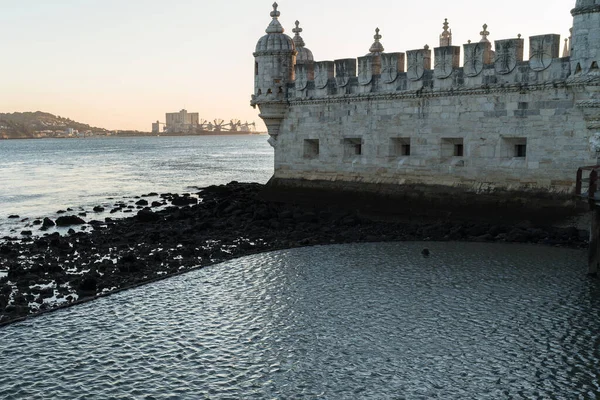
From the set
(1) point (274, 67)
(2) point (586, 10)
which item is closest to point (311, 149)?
(1) point (274, 67)

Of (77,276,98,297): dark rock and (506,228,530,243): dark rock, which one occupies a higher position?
(506,228,530,243): dark rock

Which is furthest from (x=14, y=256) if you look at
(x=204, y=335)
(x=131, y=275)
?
(x=204, y=335)

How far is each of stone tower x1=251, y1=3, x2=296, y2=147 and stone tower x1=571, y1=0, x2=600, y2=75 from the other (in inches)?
438

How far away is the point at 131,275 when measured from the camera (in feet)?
50.3

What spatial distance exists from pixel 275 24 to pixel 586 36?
12.1m

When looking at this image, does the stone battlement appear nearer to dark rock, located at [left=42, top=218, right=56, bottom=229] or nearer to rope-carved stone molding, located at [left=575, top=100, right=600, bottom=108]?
rope-carved stone molding, located at [left=575, top=100, right=600, bottom=108]

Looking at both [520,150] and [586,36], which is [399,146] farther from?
[586,36]

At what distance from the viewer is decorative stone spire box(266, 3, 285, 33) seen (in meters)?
26.1

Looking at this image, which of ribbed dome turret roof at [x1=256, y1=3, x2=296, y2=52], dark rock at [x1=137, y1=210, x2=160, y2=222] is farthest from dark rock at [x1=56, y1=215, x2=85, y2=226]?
ribbed dome turret roof at [x1=256, y1=3, x2=296, y2=52]

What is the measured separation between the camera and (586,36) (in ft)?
56.9

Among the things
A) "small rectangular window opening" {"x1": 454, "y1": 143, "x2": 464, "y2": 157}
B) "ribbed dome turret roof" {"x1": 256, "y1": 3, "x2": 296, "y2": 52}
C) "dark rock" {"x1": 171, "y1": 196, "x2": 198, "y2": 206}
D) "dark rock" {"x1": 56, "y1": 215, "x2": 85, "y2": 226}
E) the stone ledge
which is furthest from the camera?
"dark rock" {"x1": 171, "y1": 196, "x2": 198, "y2": 206}

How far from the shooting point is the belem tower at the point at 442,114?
17953 mm

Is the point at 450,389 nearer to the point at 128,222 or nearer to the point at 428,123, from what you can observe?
the point at 428,123

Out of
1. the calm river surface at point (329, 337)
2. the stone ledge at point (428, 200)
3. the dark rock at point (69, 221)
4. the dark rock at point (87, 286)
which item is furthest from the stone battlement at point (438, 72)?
the dark rock at point (87, 286)
